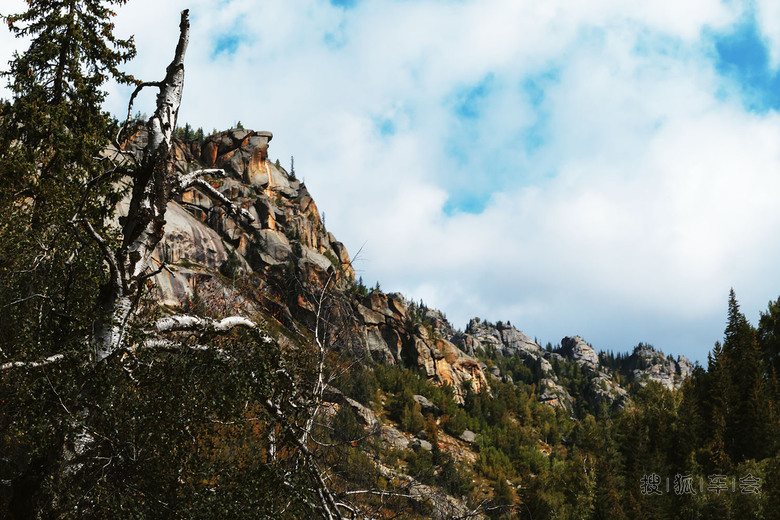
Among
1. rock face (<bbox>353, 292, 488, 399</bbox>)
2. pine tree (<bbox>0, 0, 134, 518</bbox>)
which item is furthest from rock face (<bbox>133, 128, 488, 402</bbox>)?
pine tree (<bbox>0, 0, 134, 518</bbox>)

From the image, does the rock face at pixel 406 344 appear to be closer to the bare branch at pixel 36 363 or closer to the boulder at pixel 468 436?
the boulder at pixel 468 436

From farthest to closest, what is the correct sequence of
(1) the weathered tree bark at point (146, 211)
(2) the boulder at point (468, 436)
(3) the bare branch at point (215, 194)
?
1. (2) the boulder at point (468, 436)
2. (3) the bare branch at point (215, 194)
3. (1) the weathered tree bark at point (146, 211)

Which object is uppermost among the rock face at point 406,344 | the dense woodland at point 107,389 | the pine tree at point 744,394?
the rock face at point 406,344

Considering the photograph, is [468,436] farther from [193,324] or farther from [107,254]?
[107,254]

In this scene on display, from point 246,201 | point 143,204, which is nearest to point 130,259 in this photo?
point 143,204

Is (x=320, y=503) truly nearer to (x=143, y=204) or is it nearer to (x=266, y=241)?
(x=143, y=204)

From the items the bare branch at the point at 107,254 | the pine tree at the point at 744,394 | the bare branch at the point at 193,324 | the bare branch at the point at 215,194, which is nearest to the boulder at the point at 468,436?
the pine tree at the point at 744,394

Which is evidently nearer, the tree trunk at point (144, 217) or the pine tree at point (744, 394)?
the tree trunk at point (144, 217)

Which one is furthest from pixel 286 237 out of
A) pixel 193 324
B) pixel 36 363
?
pixel 36 363

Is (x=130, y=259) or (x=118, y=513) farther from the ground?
(x=130, y=259)

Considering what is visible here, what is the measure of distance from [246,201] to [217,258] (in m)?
32.8

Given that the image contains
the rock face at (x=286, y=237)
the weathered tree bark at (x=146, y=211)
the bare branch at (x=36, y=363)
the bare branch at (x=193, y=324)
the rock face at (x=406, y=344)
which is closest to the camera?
the bare branch at (x=36, y=363)

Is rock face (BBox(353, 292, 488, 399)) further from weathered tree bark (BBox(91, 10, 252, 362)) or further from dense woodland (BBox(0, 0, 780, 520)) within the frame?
weathered tree bark (BBox(91, 10, 252, 362))

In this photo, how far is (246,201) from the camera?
414 feet
